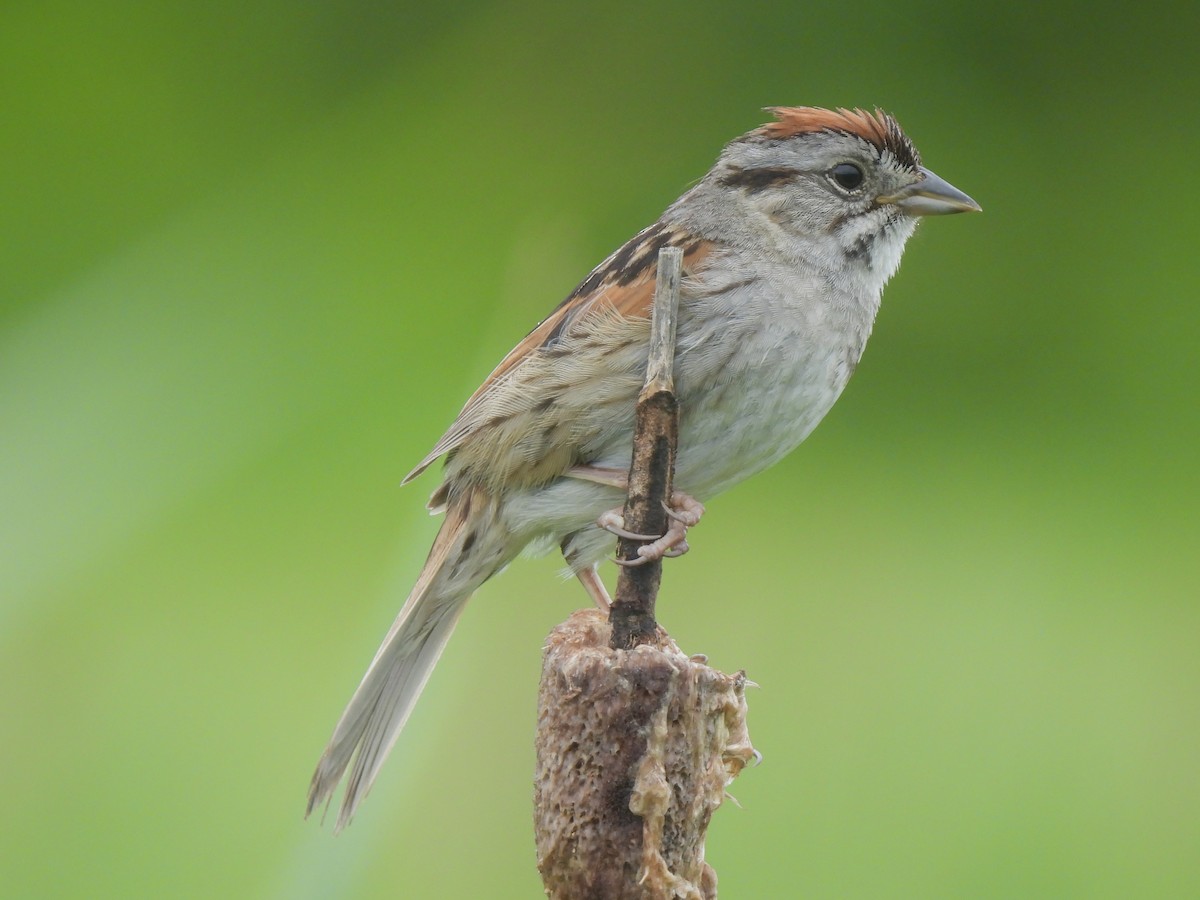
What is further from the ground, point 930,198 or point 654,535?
point 930,198

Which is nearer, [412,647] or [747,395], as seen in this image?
[747,395]

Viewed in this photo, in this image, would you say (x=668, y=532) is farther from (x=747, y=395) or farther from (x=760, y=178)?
(x=760, y=178)

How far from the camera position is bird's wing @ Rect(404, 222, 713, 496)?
151 cm

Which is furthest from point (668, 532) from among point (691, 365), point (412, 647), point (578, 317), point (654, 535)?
Answer: point (412, 647)

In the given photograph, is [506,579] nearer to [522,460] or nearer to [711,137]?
[522,460]

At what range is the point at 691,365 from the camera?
4.74ft

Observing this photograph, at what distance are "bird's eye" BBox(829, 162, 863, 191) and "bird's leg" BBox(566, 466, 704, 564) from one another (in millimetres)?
485

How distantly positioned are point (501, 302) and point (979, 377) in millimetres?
653

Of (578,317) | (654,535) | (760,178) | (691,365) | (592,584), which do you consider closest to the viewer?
(654,535)

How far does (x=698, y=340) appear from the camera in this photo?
1443mm

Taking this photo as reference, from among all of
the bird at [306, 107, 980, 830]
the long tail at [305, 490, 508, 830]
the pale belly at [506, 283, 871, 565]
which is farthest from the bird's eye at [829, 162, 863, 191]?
the long tail at [305, 490, 508, 830]

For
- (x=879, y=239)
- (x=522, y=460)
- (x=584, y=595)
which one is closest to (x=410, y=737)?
(x=522, y=460)

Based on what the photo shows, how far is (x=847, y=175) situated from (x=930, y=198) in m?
0.11

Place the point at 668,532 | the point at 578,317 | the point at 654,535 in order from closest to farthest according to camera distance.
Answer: the point at 654,535, the point at 668,532, the point at 578,317
